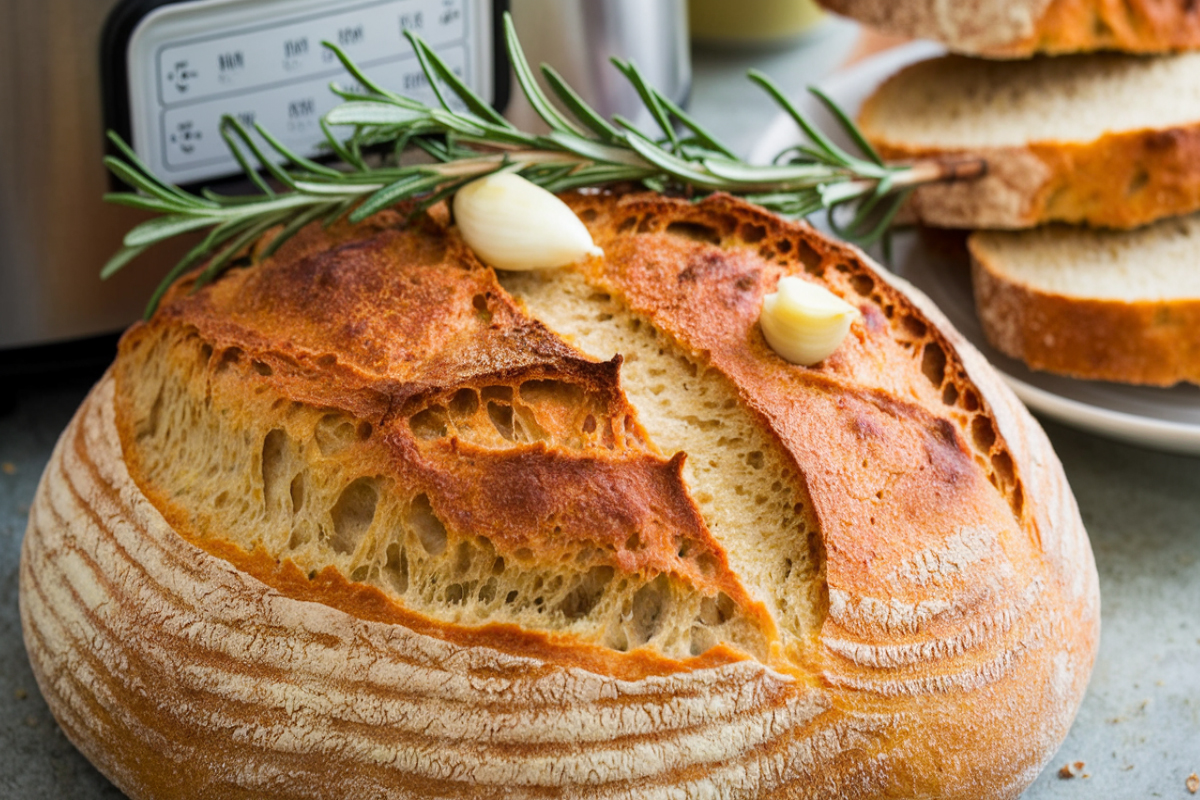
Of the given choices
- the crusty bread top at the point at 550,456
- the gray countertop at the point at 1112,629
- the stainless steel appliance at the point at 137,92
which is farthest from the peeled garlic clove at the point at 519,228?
the gray countertop at the point at 1112,629

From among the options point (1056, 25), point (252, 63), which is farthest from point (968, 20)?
point (252, 63)

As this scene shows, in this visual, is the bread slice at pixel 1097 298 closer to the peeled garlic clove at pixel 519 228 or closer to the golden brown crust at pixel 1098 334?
the golden brown crust at pixel 1098 334

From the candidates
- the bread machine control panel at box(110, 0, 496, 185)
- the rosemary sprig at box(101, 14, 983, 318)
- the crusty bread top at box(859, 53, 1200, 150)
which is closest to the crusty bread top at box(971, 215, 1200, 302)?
the crusty bread top at box(859, 53, 1200, 150)

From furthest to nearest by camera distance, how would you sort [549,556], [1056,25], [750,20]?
1. [750,20]
2. [1056,25]
3. [549,556]

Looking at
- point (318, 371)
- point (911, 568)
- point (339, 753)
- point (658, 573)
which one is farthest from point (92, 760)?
point (911, 568)

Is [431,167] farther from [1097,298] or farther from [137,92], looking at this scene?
[1097,298]

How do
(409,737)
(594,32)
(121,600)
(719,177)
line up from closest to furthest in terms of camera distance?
(409,737), (121,600), (719,177), (594,32)

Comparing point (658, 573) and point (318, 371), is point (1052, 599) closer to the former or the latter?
point (658, 573)
